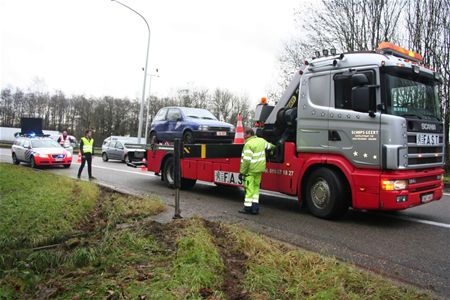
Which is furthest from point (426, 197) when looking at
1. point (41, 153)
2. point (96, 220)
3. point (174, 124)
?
point (41, 153)

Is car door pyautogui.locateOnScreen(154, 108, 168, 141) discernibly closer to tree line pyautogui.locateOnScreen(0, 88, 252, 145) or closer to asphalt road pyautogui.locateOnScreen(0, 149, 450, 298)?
asphalt road pyautogui.locateOnScreen(0, 149, 450, 298)

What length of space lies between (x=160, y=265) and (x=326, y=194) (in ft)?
13.5

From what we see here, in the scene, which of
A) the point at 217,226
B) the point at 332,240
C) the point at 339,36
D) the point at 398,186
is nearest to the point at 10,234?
the point at 217,226

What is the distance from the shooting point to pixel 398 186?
20.8 feet

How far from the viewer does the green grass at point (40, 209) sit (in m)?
5.20

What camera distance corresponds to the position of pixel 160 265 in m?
3.92

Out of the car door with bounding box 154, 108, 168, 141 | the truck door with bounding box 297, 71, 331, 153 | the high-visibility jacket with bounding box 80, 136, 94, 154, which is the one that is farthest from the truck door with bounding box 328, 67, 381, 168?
the high-visibility jacket with bounding box 80, 136, 94, 154

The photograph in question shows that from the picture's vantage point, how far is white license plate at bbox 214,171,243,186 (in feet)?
30.0

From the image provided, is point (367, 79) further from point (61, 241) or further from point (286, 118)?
point (61, 241)

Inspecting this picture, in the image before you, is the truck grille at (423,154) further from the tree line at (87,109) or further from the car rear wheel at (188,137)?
the tree line at (87,109)

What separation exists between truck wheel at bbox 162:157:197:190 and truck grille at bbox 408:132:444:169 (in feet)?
20.9

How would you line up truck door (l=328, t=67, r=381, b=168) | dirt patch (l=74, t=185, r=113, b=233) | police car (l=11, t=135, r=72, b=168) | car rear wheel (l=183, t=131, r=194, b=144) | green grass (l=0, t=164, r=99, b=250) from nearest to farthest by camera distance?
green grass (l=0, t=164, r=99, b=250) < dirt patch (l=74, t=185, r=113, b=233) < truck door (l=328, t=67, r=381, b=168) < car rear wheel (l=183, t=131, r=194, b=144) < police car (l=11, t=135, r=72, b=168)

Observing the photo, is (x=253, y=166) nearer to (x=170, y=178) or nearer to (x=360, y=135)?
(x=360, y=135)

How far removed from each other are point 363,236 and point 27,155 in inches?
630
